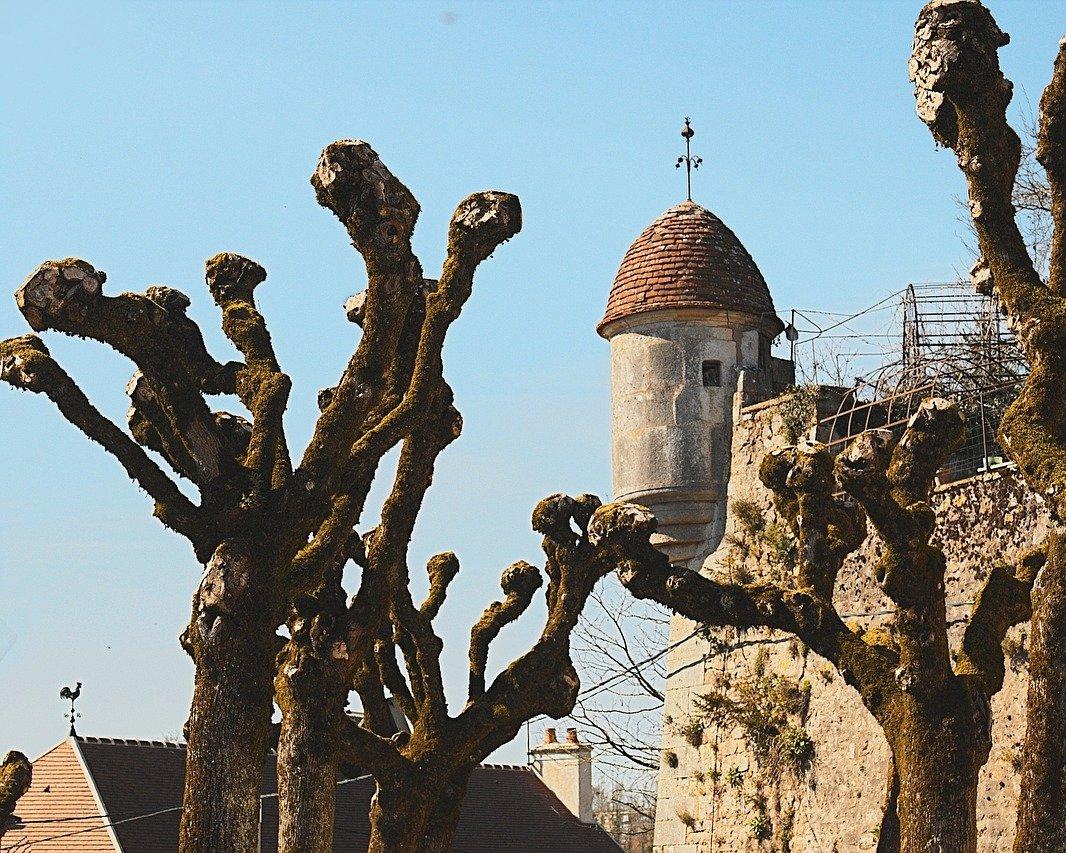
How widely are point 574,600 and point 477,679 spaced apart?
2.96 ft

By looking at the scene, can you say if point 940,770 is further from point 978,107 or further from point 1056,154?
point 978,107

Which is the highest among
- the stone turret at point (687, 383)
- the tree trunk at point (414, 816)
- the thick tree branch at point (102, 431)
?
the stone turret at point (687, 383)

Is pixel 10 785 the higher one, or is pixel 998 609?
pixel 998 609

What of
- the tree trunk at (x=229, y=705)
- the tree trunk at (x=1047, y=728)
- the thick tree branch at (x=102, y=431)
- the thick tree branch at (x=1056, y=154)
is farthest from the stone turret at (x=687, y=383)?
the tree trunk at (x=1047, y=728)

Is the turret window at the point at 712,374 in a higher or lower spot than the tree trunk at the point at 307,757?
higher

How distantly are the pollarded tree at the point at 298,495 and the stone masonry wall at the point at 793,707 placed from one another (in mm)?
7435

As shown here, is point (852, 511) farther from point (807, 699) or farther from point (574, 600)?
point (807, 699)

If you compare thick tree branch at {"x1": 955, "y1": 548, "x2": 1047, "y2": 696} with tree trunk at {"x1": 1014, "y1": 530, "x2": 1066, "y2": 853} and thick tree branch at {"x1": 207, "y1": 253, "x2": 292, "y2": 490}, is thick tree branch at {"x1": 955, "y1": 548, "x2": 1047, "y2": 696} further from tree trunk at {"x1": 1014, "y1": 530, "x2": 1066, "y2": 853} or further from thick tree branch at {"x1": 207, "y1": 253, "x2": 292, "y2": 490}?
thick tree branch at {"x1": 207, "y1": 253, "x2": 292, "y2": 490}

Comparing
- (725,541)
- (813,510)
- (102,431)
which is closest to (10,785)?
(102,431)

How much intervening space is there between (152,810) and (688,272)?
33.2 feet

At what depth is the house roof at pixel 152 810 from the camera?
75.9 feet

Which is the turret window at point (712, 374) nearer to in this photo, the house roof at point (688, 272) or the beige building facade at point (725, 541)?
the beige building facade at point (725, 541)

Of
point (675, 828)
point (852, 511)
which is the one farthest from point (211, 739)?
point (675, 828)

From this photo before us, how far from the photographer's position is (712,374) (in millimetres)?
22203
